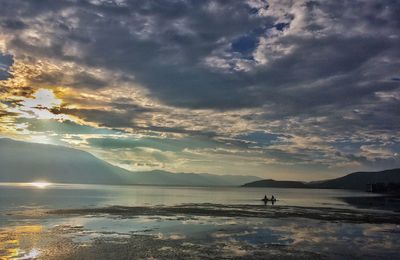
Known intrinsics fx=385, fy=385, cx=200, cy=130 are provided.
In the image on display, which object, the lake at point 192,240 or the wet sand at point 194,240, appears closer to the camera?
the wet sand at point 194,240

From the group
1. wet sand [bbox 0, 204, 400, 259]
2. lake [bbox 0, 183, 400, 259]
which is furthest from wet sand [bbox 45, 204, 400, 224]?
wet sand [bbox 0, 204, 400, 259]

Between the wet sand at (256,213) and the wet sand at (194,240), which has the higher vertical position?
the wet sand at (256,213)

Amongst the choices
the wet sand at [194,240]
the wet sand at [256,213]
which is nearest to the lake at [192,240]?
the wet sand at [194,240]

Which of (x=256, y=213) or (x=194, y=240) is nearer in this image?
(x=194, y=240)

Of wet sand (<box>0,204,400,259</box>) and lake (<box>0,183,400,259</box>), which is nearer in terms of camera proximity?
wet sand (<box>0,204,400,259</box>)

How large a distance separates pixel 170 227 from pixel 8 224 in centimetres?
2059

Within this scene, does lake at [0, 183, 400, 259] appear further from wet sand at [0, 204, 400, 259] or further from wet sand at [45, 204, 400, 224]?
wet sand at [45, 204, 400, 224]

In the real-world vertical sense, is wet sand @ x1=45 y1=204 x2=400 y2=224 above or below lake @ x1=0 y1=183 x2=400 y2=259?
above

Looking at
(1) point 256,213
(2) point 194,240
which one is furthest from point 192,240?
(1) point 256,213

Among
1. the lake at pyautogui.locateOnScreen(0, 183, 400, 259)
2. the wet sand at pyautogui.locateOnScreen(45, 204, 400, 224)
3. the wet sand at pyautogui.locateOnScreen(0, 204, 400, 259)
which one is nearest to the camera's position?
the wet sand at pyautogui.locateOnScreen(0, 204, 400, 259)

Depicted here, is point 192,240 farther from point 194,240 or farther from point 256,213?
point 256,213

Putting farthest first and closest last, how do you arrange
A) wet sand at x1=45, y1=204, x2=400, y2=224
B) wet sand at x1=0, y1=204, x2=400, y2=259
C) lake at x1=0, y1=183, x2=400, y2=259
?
wet sand at x1=45, y1=204, x2=400, y2=224
lake at x1=0, y1=183, x2=400, y2=259
wet sand at x1=0, y1=204, x2=400, y2=259

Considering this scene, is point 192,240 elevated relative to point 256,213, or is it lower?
lower

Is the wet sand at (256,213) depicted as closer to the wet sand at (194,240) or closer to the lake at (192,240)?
the lake at (192,240)
